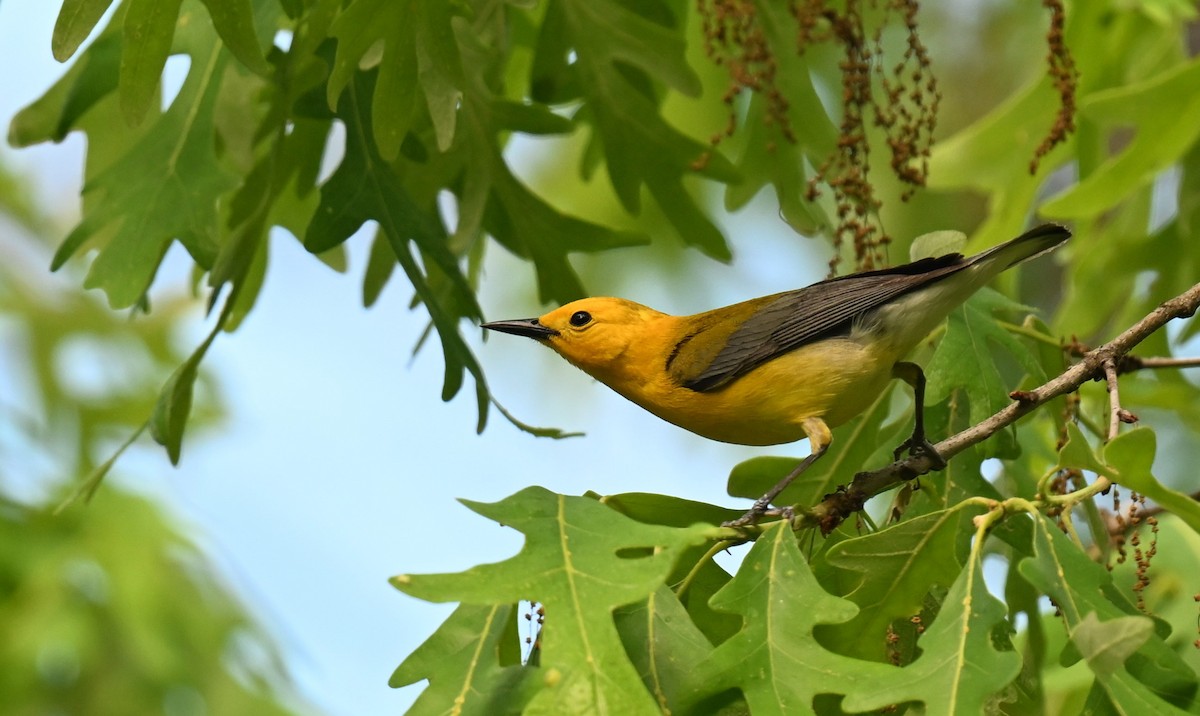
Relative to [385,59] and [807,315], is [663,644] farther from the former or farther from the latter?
[385,59]

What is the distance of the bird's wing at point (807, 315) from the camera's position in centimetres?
347

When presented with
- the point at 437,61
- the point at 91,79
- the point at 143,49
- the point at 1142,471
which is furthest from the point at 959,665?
the point at 91,79

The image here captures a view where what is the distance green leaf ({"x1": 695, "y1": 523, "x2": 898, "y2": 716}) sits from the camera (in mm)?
2490

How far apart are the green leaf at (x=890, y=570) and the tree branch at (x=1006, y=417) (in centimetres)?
13

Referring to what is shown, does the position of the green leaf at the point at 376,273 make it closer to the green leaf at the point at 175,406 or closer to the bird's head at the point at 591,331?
the bird's head at the point at 591,331

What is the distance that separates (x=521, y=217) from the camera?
4.03 metres

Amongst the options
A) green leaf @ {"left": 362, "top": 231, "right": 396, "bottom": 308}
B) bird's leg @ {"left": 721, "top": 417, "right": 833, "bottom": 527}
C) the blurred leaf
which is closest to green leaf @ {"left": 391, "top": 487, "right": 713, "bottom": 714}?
bird's leg @ {"left": 721, "top": 417, "right": 833, "bottom": 527}

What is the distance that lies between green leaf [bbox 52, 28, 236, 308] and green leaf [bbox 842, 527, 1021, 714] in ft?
7.13

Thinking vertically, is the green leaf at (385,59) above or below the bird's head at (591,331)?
above

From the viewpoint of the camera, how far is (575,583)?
8.38 ft

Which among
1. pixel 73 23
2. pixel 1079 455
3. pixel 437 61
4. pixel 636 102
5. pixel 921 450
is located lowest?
pixel 1079 455

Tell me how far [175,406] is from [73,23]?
1.08m

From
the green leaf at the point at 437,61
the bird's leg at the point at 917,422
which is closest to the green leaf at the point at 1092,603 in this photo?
the bird's leg at the point at 917,422

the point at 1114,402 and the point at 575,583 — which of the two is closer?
the point at 575,583
